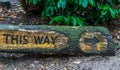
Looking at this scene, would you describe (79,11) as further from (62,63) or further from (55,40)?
(62,63)

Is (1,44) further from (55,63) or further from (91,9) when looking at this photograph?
(91,9)

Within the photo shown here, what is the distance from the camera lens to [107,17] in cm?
495

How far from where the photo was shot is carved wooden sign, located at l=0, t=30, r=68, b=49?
13.8 feet

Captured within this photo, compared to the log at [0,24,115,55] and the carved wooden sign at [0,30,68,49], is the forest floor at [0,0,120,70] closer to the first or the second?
the log at [0,24,115,55]

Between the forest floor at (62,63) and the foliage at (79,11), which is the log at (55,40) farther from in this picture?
the foliage at (79,11)

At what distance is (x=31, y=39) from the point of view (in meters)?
4.25

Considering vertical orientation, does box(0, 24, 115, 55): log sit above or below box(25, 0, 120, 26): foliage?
below

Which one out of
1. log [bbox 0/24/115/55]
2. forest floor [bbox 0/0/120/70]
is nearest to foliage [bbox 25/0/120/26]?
log [bbox 0/24/115/55]

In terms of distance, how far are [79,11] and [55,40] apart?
91 centimetres

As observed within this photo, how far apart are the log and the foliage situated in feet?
1.52

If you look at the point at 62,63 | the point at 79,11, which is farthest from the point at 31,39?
the point at 79,11

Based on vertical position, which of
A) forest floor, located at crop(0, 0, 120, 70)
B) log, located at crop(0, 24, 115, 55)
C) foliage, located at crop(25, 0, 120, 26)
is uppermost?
foliage, located at crop(25, 0, 120, 26)

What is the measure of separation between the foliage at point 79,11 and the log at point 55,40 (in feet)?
1.52

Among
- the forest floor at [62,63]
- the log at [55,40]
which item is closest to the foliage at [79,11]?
the log at [55,40]
